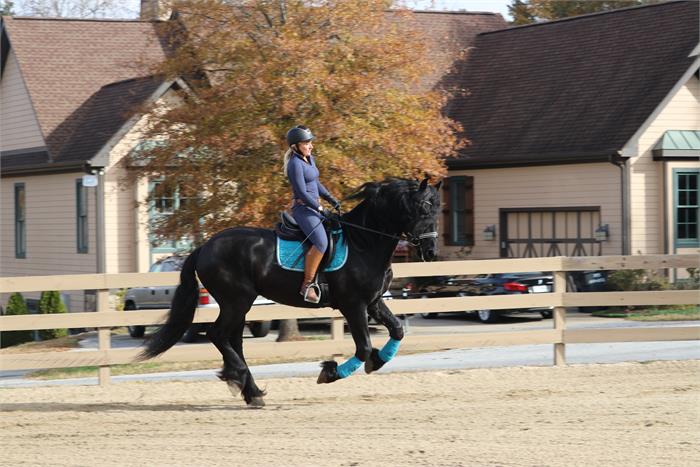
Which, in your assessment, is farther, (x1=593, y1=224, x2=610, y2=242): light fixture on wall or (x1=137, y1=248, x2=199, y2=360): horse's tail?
(x1=593, y1=224, x2=610, y2=242): light fixture on wall

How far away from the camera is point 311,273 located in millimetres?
11594

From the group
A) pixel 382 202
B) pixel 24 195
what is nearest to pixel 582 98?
pixel 24 195

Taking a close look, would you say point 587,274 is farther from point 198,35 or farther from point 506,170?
point 198,35

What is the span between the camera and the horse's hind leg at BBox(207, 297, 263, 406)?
38.4ft

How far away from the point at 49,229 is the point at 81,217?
204cm

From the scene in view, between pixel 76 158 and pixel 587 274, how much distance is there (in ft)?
42.4

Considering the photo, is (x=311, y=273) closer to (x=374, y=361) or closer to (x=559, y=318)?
(x=374, y=361)

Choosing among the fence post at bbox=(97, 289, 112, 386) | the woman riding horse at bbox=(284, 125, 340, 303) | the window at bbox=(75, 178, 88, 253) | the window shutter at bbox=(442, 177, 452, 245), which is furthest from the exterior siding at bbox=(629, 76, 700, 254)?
the woman riding horse at bbox=(284, 125, 340, 303)

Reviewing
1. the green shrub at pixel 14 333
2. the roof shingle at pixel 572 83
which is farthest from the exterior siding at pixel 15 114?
the roof shingle at pixel 572 83

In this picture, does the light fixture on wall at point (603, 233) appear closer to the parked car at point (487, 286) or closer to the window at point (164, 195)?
the parked car at point (487, 286)

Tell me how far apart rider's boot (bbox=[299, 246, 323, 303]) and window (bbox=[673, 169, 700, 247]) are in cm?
1718

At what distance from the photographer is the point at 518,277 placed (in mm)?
24281

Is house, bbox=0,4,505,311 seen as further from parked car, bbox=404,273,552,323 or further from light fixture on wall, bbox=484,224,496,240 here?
parked car, bbox=404,273,552,323

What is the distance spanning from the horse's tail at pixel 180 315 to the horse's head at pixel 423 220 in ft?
7.65
